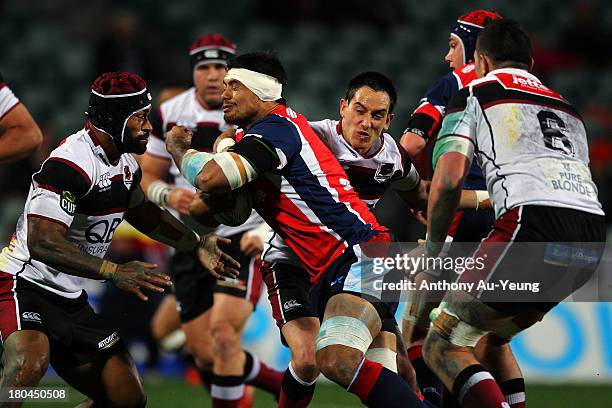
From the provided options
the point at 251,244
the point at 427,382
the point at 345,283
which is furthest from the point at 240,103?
the point at 427,382

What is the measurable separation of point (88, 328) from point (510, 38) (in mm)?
2790

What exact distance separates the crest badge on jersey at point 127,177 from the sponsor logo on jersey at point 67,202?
0.45 m

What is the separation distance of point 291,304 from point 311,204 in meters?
0.86

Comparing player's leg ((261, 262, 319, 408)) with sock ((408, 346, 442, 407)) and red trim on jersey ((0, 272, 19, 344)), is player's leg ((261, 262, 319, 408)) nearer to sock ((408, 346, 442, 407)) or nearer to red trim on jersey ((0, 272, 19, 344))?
sock ((408, 346, 442, 407))

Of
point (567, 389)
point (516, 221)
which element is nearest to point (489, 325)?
point (516, 221)

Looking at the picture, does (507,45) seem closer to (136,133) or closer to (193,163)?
(193,163)

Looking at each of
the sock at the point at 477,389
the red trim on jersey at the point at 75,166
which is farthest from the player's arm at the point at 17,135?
the sock at the point at 477,389

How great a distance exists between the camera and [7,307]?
5.42 m

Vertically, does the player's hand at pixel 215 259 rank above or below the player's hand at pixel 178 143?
below

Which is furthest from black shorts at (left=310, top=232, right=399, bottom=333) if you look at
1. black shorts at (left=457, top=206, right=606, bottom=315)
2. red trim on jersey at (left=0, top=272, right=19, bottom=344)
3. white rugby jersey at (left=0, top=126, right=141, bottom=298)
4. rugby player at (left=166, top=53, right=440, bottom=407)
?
red trim on jersey at (left=0, top=272, right=19, bottom=344)

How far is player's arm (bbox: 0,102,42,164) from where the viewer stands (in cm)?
666

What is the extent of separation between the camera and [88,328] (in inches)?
218

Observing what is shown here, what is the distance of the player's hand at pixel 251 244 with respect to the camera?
720 centimetres

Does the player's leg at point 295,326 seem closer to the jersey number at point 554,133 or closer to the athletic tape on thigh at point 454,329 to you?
the athletic tape on thigh at point 454,329
